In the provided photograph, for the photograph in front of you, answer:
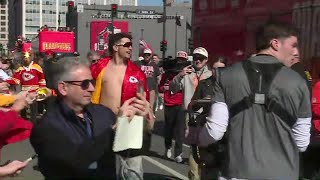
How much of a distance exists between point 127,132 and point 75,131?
0.31 m

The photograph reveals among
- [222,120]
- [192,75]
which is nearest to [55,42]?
[192,75]

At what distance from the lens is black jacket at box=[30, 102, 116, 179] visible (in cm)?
304

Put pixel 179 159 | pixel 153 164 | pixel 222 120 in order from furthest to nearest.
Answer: pixel 179 159, pixel 153 164, pixel 222 120

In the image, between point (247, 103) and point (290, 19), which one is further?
point (290, 19)

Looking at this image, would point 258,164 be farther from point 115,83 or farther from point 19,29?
point 19,29

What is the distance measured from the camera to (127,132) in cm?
331

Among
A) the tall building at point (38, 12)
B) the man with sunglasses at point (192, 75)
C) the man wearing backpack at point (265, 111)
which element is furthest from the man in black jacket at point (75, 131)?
the tall building at point (38, 12)

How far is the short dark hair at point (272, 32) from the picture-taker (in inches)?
139

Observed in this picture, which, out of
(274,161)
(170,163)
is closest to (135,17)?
(170,163)

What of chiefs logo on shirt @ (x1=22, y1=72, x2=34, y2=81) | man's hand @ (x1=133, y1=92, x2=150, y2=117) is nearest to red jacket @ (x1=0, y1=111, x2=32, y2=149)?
man's hand @ (x1=133, y1=92, x2=150, y2=117)

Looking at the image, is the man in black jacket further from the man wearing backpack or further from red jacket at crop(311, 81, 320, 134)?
red jacket at crop(311, 81, 320, 134)

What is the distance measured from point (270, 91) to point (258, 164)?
1.37ft

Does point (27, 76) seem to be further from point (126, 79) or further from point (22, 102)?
point (22, 102)

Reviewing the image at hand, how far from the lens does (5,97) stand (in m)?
3.88
